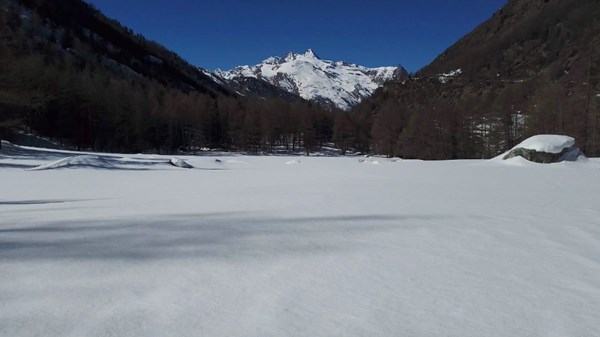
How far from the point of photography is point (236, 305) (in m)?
1.97

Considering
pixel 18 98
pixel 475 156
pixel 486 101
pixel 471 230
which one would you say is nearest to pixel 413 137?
pixel 475 156

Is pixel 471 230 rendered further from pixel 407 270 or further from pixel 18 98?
pixel 18 98

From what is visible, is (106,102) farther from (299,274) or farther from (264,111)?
(299,274)

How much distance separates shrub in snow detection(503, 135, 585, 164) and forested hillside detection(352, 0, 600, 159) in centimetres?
1520

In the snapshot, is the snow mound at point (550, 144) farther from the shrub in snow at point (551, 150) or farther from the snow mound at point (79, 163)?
the snow mound at point (79, 163)

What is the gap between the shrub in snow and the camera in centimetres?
1584

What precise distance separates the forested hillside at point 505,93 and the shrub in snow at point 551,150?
15.2 m

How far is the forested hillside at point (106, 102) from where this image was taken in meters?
29.6

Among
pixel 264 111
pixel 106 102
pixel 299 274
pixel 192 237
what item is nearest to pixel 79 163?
pixel 192 237

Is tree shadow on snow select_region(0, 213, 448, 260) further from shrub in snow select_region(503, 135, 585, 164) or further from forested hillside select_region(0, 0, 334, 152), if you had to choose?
forested hillside select_region(0, 0, 334, 152)

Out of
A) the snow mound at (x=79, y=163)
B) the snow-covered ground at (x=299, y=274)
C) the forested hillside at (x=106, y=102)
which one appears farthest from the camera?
the forested hillside at (x=106, y=102)

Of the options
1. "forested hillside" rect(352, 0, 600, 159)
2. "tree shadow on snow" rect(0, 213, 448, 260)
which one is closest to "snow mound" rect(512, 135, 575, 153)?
"tree shadow on snow" rect(0, 213, 448, 260)

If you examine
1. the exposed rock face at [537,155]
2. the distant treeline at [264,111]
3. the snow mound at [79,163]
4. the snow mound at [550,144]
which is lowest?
the snow mound at [79,163]

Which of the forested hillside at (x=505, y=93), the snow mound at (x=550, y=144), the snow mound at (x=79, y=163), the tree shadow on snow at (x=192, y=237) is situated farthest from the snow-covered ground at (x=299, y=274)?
the forested hillside at (x=505, y=93)
